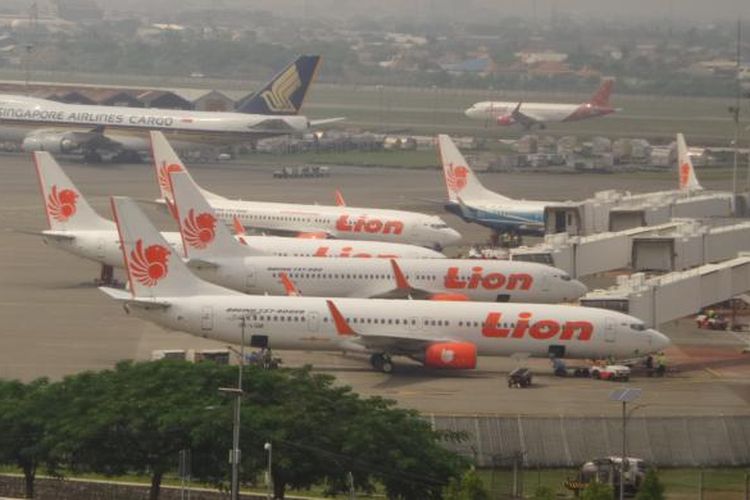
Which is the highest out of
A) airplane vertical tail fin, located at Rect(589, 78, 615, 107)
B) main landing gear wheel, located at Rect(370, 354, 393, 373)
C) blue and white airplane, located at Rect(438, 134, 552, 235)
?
airplane vertical tail fin, located at Rect(589, 78, 615, 107)

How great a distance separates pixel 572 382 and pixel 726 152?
90844mm

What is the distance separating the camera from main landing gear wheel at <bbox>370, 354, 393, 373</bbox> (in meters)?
58.7

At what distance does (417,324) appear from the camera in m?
59.0

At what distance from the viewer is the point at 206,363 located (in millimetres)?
47250

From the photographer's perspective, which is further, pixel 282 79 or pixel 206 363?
pixel 282 79

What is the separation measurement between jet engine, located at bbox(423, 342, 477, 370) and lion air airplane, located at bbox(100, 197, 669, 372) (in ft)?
0.09

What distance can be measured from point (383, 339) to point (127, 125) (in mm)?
78765

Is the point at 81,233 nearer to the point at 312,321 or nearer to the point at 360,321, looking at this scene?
the point at 312,321

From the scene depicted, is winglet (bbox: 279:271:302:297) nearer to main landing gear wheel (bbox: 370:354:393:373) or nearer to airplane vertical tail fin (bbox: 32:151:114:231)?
main landing gear wheel (bbox: 370:354:393:373)

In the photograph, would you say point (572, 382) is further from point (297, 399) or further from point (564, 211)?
point (564, 211)

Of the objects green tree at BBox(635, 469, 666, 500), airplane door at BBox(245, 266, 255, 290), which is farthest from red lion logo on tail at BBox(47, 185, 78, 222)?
green tree at BBox(635, 469, 666, 500)

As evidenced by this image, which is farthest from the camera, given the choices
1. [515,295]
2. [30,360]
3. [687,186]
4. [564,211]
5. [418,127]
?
[418,127]

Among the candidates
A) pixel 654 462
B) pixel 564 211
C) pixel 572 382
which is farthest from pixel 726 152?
pixel 654 462

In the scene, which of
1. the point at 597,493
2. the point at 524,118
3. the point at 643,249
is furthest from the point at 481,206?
the point at 524,118
